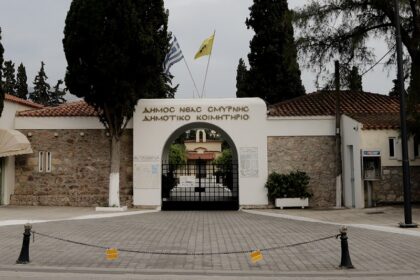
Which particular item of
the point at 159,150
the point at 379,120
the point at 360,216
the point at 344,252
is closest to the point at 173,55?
the point at 159,150

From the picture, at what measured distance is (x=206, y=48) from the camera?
24234 mm

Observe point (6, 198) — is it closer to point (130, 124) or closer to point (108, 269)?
point (130, 124)

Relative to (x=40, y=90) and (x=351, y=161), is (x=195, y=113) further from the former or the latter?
(x=40, y=90)

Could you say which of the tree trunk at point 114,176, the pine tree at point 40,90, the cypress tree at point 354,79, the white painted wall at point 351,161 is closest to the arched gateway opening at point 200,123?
the tree trunk at point 114,176

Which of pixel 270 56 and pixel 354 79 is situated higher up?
pixel 270 56

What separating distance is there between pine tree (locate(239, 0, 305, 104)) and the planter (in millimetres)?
13440

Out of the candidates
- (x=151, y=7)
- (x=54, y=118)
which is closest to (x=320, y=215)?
(x=151, y=7)

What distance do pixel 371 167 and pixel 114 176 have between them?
34.9 ft

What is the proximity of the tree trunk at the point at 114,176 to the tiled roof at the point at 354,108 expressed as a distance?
6.92m

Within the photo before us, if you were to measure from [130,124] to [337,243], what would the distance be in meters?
12.5

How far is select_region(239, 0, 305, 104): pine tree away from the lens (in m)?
31.7

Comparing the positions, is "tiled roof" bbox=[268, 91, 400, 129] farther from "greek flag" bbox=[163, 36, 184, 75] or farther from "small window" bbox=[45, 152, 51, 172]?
"small window" bbox=[45, 152, 51, 172]

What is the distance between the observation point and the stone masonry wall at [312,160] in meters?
20.3

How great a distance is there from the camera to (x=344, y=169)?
2012 cm
